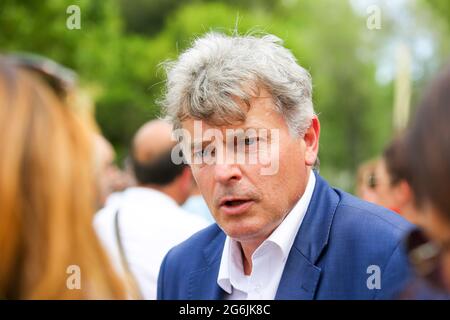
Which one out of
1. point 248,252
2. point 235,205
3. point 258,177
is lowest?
point 248,252

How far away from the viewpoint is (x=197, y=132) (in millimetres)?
2979

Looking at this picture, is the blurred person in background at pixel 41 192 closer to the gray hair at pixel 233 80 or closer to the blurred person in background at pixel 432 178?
the blurred person in background at pixel 432 178

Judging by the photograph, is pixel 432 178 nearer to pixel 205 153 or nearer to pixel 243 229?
pixel 243 229

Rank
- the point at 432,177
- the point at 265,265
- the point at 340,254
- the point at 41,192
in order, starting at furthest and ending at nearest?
the point at 265,265
the point at 340,254
the point at 41,192
the point at 432,177

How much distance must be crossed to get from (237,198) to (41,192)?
1.25 metres

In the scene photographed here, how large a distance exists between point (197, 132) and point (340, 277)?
2.57 feet

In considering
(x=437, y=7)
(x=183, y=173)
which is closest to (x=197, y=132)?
(x=183, y=173)

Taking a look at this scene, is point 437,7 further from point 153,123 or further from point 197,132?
point 197,132

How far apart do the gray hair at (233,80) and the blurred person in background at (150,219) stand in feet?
4.04

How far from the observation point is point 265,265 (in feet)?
9.45

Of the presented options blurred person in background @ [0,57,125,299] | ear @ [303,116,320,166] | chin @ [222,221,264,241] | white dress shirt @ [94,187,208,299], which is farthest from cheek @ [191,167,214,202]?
white dress shirt @ [94,187,208,299]

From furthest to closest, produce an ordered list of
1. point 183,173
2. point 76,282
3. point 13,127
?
point 183,173 → point 76,282 → point 13,127

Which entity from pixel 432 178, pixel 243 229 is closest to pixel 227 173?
pixel 243 229

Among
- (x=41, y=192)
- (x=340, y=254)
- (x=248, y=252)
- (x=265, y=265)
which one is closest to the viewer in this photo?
(x=41, y=192)
